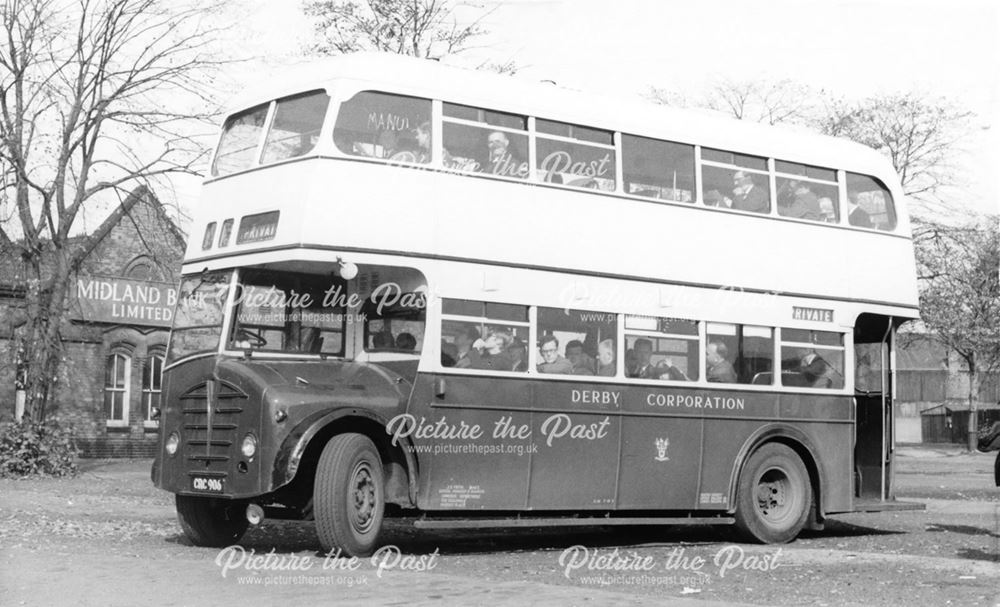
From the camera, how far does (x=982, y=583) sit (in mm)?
10781

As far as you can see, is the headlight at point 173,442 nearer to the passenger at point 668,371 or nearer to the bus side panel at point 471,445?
the bus side panel at point 471,445

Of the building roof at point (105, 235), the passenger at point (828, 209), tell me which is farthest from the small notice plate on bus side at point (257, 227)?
the building roof at point (105, 235)

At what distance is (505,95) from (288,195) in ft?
A: 7.93

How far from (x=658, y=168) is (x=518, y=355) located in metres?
2.67

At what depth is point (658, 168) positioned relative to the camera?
14719 mm

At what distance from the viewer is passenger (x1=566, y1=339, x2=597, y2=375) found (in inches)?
548

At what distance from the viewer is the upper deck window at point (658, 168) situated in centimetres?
1445

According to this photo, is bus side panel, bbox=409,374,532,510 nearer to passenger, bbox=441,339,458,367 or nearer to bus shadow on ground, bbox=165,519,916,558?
passenger, bbox=441,339,458,367

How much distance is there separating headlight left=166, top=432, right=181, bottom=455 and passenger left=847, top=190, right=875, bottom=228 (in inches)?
316

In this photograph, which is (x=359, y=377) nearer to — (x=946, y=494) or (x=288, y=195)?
(x=288, y=195)

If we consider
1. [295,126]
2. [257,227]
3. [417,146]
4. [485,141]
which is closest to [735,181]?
[485,141]

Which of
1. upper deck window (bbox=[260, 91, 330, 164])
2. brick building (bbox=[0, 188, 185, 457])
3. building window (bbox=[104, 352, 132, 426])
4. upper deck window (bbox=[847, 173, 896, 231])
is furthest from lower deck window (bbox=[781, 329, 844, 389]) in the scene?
building window (bbox=[104, 352, 132, 426])

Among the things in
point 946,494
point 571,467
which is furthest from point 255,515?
point 946,494

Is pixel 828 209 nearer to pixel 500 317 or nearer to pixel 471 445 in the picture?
pixel 500 317
